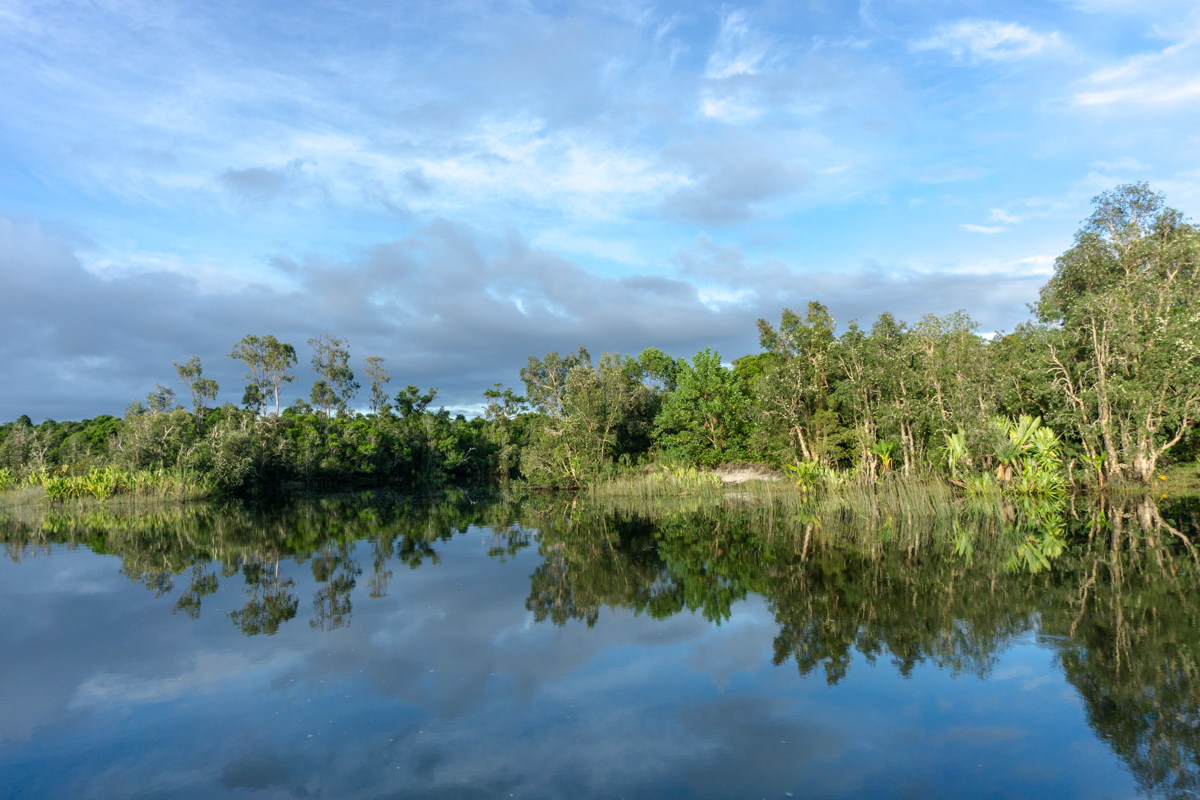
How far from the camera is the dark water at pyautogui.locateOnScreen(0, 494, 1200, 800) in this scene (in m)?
5.00

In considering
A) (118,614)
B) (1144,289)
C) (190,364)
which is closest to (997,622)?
(118,614)

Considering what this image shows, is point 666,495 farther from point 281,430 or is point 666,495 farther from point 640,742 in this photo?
point 281,430

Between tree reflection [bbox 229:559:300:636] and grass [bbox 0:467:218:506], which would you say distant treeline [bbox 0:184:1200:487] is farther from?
tree reflection [bbox 229:559:300:636]

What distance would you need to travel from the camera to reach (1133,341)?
70.2 ft

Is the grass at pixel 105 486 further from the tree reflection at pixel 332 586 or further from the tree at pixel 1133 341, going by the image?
the tree at pixel 1133 341

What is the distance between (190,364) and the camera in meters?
52.6

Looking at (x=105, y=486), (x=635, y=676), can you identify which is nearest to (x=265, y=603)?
(x=635, y=676)

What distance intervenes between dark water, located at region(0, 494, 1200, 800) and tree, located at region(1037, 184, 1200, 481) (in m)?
9.09

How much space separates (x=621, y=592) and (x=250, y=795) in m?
6.99

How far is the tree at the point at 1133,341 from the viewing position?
2077 cm

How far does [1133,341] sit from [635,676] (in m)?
23.2

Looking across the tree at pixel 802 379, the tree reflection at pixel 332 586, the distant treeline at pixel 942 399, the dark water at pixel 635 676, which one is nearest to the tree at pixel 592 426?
the distant treeline at pixel 942 399

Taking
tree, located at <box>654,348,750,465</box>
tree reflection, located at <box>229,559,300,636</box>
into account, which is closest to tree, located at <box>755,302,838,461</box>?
tree, located at <box>654,348,750,465</box>

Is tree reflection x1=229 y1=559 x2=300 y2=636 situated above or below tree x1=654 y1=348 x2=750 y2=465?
below
